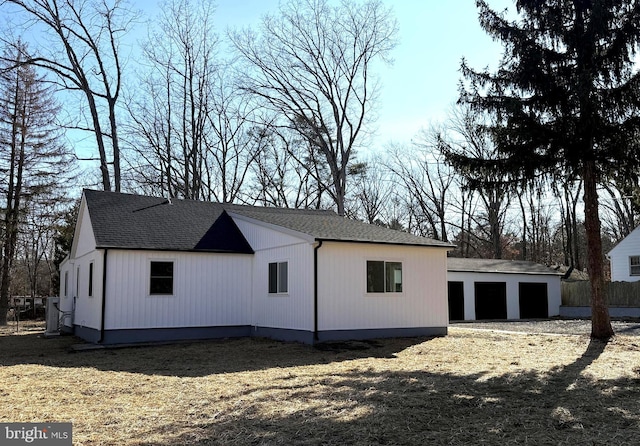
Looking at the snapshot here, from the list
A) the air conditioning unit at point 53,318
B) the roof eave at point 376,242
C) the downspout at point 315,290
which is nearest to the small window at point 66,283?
the air conditioning unit at point 53,318

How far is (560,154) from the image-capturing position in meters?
12.5

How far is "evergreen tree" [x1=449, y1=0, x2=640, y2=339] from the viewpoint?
11977 mm

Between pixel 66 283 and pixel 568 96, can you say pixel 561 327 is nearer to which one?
pixel 568 96

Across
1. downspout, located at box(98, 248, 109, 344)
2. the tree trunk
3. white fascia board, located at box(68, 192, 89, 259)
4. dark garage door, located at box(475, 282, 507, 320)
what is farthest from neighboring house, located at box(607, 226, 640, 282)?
white fascia board, located at box(68, 192, 89, 259)

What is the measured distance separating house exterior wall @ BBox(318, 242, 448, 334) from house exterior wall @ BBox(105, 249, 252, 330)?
11.0ft

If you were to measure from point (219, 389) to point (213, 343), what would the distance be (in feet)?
21.2

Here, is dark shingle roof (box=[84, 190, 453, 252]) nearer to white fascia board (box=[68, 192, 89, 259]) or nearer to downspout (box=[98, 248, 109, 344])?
downspout (box=[98, 248, 109, 344])

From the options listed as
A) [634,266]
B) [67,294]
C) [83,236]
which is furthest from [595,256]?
[634,266]

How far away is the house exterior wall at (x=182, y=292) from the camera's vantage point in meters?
13.9

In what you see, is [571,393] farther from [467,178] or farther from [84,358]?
[84,358]

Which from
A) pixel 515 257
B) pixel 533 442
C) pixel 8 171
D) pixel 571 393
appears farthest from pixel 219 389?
pixel 515 257

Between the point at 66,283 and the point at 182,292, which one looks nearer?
the point at 182,292

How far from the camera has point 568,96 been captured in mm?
12398

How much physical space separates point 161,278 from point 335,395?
28.1ft
